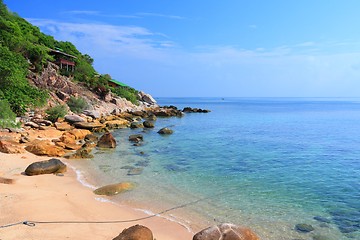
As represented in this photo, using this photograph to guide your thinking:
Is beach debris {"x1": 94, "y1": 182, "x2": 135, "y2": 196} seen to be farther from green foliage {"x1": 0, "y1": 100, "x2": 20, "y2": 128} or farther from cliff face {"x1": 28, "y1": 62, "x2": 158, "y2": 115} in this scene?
cliff face {"x1": 28, "y1": 62, "x2": 158, "y2": 115}

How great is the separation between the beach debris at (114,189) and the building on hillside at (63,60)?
3848cm

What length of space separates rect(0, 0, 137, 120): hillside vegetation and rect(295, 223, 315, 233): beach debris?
60.1 ft

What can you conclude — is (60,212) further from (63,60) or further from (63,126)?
(63,60)

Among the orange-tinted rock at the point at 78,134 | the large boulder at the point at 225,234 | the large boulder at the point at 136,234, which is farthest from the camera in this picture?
the orange-tinted rock at the point at 78,134

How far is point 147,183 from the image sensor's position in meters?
11.8

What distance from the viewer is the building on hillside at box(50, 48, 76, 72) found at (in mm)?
45153

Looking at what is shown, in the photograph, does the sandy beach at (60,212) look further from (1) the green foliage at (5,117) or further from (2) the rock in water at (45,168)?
(1) the green foliage at (5,117)

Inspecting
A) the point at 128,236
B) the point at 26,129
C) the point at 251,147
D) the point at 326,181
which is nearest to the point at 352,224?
the point at 326,181

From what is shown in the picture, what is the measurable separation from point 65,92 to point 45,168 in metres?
27.4

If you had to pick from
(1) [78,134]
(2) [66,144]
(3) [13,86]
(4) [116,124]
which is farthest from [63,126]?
(4) [116,124]

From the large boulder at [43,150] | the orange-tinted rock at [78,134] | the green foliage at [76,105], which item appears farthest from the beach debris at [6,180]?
the green foliage at [76,105]

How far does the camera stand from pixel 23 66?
90.2 feet

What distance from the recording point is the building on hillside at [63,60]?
45.2m

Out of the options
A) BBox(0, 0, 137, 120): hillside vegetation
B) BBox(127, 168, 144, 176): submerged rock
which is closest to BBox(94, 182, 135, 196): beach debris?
BBox(127, 168, 144, 176): submerged rock
